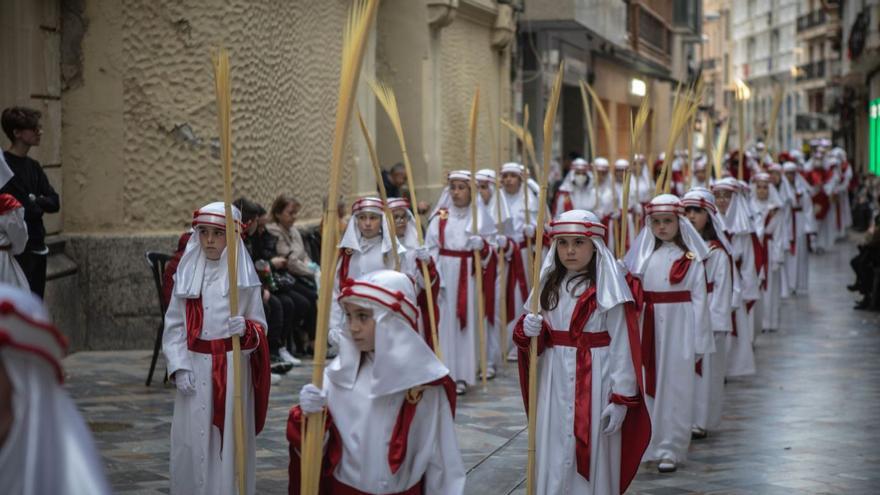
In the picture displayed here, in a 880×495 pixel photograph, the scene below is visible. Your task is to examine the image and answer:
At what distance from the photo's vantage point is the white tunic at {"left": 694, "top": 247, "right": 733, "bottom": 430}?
33.4 feet

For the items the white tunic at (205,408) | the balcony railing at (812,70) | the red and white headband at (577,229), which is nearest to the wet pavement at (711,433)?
the white tunic at (205,408)

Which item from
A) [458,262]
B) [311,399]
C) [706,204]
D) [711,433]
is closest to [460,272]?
[458,262]

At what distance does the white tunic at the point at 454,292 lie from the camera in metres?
12.6

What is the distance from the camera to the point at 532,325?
7.02m

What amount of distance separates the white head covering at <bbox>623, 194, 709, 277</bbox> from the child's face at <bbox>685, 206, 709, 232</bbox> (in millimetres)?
1285

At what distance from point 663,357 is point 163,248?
5965mm

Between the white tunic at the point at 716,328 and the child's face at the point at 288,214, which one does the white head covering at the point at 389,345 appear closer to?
the white tunic at the point at 716,328

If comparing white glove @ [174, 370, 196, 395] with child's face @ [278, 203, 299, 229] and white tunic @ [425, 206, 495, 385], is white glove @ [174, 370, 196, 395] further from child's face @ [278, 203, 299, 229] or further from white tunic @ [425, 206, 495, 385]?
child's face @ [278, 203, 299, 229]

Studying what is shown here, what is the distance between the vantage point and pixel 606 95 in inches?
1563

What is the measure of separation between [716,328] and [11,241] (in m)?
4.90

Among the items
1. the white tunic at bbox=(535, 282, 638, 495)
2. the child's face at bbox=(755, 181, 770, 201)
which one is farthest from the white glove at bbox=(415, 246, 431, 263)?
the child's face at bbox=(755, 181, 770, 201)

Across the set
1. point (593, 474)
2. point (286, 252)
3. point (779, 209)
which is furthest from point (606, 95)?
point (593, 474)

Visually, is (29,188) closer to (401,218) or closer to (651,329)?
(401,218)

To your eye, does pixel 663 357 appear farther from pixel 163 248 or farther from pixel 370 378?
pixel 163 248
